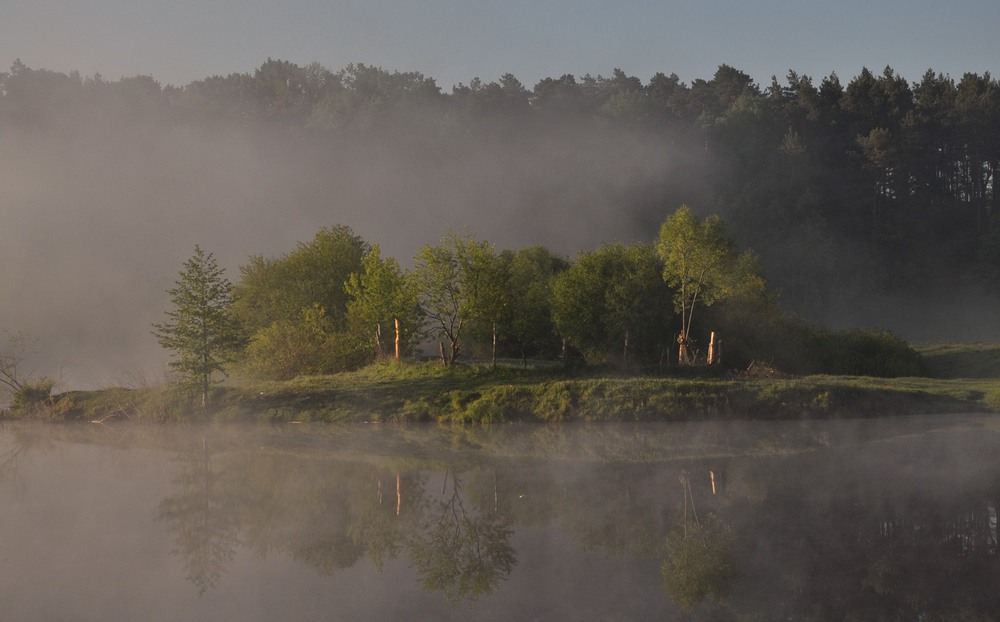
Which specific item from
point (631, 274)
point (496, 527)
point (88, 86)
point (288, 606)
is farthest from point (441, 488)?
point (88, 86)

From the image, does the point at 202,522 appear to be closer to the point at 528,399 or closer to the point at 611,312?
the point at 528,399

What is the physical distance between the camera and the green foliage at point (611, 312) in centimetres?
4969

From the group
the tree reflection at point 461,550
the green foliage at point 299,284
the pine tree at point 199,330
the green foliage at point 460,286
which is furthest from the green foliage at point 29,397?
the tree reflection at point 461,550

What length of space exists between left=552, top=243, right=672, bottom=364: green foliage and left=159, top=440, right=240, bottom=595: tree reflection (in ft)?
88.9

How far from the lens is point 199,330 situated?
37750 mm

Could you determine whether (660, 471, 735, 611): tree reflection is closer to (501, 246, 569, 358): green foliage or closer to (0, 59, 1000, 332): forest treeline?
(501, 246, 569, 358): green foliage

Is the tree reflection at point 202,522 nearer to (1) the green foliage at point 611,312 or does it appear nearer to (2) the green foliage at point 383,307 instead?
(2) the green foliage at point 383,307

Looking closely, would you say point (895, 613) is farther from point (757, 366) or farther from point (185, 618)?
point (757, 366)

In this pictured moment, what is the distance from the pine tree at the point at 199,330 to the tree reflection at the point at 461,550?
1933 centimetres

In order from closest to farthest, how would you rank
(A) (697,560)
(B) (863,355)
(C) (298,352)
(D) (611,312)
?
(A) (697,560)
(C) (298,352)
(D) (611,312)
(B) (863,355)

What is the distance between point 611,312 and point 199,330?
23.1m

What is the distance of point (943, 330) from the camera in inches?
3686

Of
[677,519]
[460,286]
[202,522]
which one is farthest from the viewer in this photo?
[460,286]

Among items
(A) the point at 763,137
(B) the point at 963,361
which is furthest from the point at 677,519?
(A) the point at 763,137
